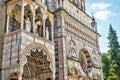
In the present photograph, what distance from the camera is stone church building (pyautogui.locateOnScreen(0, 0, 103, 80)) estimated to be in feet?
47.3

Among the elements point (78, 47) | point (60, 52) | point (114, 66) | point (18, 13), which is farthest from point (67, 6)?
point (114, 66)

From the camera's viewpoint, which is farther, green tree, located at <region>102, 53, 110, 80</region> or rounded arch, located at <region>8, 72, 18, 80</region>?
green tree, located at <region>102, 53, 110, 80</region>

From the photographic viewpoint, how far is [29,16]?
672 inches

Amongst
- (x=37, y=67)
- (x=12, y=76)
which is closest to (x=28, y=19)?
(x=37, y=67)

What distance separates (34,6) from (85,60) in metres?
11.0

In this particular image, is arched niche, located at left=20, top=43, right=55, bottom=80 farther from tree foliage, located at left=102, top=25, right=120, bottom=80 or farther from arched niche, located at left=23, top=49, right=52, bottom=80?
tree foliage, located at left=102, top=25, right=120, bottom=80

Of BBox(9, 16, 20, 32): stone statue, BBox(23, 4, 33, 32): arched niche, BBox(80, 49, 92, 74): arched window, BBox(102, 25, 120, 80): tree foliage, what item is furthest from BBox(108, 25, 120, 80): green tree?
BBox(9, 16, 20, 32): stone statue

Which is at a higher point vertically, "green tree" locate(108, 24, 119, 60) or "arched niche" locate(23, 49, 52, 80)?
"green tree" locate(108, 24, 119, 60)

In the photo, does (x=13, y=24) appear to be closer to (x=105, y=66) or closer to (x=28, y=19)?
(x=28, y=19)

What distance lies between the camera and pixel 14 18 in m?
16.7

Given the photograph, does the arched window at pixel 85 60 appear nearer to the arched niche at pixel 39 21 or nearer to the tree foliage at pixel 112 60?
the arched niche at pixel 39 21

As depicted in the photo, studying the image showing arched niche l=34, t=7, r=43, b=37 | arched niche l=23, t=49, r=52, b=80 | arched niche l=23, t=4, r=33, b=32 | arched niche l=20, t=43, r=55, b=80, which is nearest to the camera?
arched niche l=23, t=4, r=33, b=32

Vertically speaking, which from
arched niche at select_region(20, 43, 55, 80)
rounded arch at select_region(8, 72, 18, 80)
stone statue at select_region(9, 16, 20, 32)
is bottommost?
rounded arch at select_region(8, 72, 18, 80)

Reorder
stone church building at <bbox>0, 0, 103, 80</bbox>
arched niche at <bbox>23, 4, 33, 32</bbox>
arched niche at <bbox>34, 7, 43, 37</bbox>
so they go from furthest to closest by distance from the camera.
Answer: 1. arched niche at <bbox>34, 7, 43, 37</bbox>
2. arched niche at <bbox>23, 4, 33, 32</bbox>
3. stone church building at <bbox>0, 0, 103, 80</bbox>
